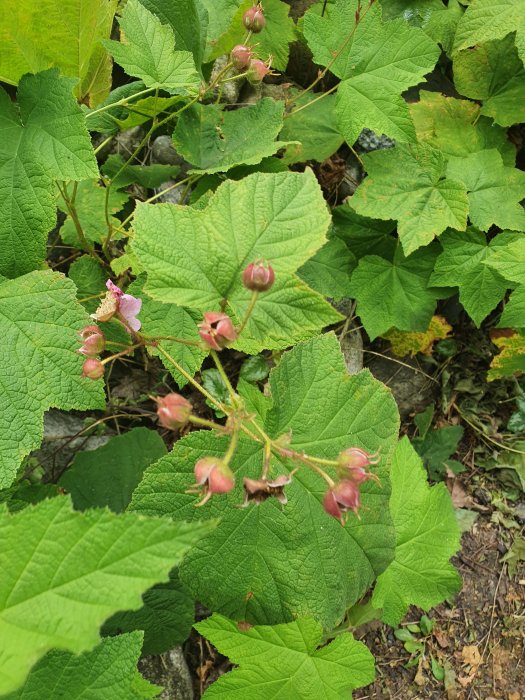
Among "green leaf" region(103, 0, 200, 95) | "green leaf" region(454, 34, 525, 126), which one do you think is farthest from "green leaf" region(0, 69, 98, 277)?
"green leaf" region(454, 34, 525, 126)

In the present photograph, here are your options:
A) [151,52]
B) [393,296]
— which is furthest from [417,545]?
[151,52]

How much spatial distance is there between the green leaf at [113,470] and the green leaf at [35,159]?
735mm

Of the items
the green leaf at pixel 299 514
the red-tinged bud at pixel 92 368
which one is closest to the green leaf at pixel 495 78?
the green leaf at pixel 299 514

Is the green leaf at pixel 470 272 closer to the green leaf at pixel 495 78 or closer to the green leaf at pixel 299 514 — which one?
the green leaf at pixel 495 78

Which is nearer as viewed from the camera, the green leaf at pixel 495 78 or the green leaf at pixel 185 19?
the green leaf at pixel 185 19

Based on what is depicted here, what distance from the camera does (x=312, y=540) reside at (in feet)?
4.59

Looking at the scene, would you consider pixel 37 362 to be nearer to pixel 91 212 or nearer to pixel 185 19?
pixel 91 212

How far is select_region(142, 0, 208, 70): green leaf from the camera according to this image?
75.4 inches

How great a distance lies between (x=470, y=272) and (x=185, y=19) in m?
1.34

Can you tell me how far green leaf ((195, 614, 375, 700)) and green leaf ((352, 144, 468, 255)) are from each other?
4.36ft

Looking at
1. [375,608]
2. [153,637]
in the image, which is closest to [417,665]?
[375,608]

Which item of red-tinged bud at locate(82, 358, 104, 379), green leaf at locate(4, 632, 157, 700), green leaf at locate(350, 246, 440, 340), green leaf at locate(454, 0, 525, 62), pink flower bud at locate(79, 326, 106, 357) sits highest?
green leaf at locate(454, 0, 525, 62)

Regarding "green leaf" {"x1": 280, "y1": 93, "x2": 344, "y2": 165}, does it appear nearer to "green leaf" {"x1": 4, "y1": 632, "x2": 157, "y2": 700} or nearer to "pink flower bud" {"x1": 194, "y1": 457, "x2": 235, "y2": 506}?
"pink flower bud" {"x1": 194, "y1": 457, "x2": 235, "y2": 506}

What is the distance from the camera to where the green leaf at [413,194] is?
2.14 m
